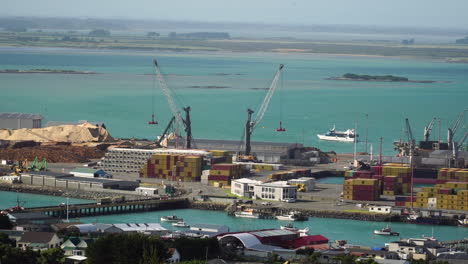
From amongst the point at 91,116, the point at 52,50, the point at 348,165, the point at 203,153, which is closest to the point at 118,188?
the point at 203,153

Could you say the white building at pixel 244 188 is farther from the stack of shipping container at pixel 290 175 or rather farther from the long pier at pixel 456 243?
the long pier at pixel 456 243

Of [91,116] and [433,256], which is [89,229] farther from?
[91,116]

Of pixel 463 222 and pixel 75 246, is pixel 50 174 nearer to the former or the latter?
pixel 463 222

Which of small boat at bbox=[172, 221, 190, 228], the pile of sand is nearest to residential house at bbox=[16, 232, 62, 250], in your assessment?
small boat at bbox=[172, 221, 190, 228]

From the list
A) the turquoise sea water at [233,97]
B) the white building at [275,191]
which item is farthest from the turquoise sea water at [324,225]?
the turquoise sea water at [233,97]

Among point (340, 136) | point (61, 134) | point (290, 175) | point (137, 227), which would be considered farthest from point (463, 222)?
point (340, 136)

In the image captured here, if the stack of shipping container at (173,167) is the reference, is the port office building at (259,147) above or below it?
above

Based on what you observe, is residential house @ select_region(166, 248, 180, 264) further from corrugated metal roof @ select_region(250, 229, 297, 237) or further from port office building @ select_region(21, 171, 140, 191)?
port office building @ select_region(21, 171, 140, 191)
